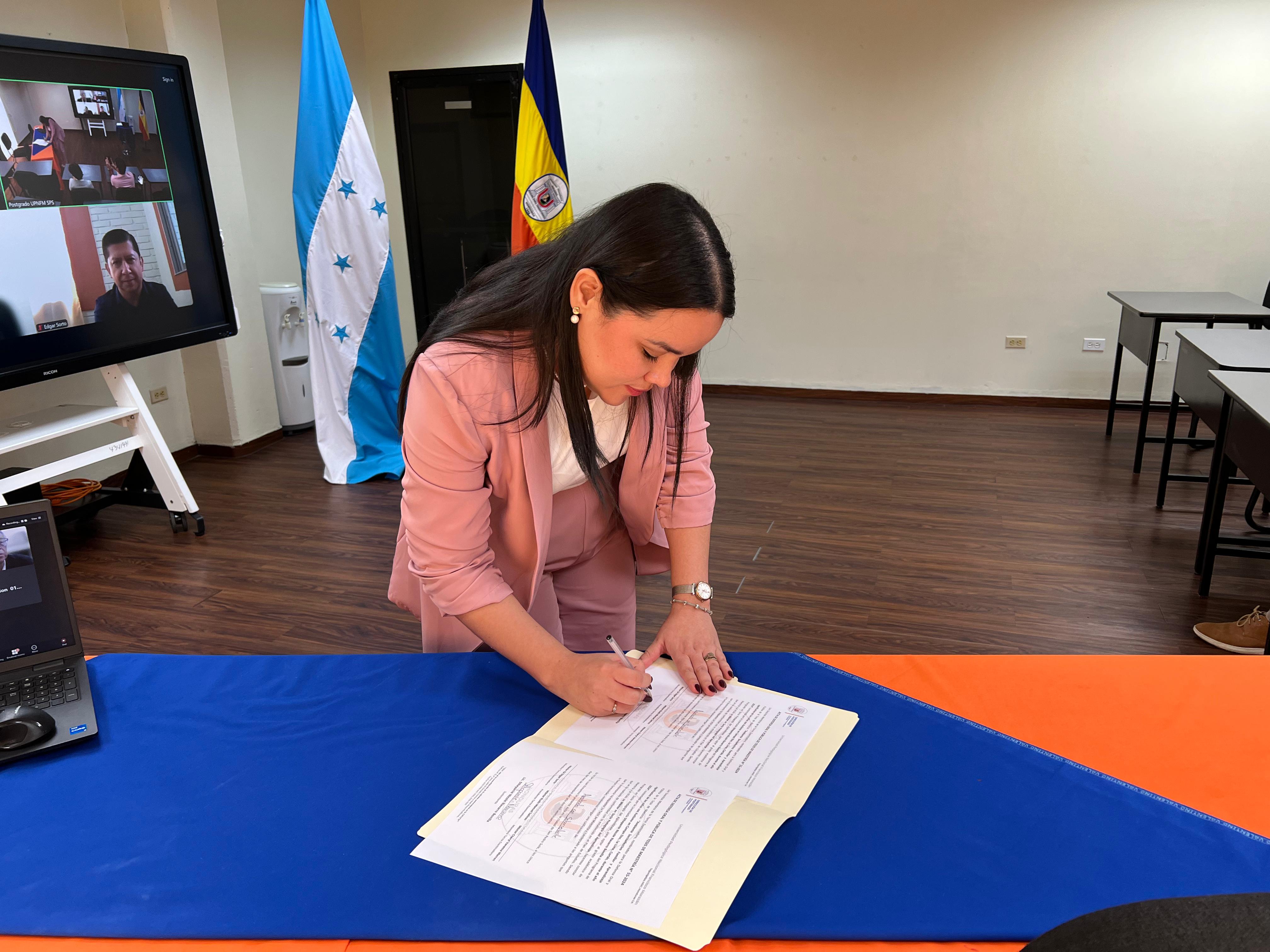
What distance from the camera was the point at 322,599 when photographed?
120 inches

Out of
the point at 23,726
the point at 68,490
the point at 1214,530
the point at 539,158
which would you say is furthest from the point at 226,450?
the point at 1214,530

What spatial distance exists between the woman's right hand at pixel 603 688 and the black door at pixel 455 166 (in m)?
4.89

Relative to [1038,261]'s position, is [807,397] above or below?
below

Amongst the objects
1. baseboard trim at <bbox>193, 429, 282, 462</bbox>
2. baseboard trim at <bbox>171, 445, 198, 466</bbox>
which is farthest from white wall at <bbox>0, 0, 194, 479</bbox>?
baseboard trim at <bbox>193, 429, 282, 462</bbox>

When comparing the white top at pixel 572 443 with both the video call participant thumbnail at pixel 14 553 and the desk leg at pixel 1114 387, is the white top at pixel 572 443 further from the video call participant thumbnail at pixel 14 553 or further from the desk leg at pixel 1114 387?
the desk leg at pixel 1114 387

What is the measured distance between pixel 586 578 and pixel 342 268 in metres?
3.26

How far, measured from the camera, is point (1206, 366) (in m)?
3.38

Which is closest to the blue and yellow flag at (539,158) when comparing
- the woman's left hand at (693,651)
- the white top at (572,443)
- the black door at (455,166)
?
the black door at (455,166)

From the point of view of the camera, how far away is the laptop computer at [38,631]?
1.12m

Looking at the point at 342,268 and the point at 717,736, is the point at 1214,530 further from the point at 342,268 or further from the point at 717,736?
the point at 342,268

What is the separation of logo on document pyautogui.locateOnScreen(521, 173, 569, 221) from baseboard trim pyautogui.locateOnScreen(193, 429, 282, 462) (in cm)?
194

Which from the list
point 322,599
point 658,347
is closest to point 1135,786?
point 658,347

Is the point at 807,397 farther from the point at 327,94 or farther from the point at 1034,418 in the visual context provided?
the point at 327,94

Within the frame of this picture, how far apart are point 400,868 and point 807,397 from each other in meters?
5.22
